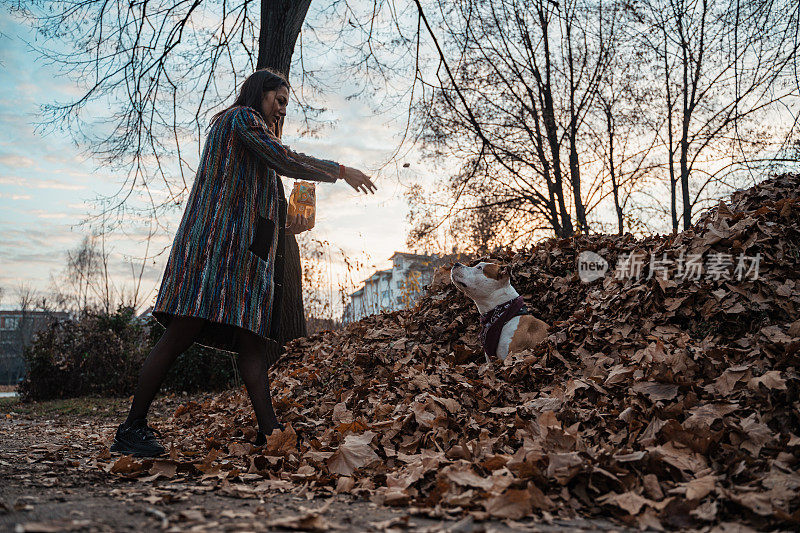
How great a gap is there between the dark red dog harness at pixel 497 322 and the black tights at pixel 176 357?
1824mm

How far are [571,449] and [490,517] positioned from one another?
26.5 inches

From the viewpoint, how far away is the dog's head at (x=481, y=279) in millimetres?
4504

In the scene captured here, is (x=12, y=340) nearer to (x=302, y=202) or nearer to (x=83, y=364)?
(x=83, y=364)

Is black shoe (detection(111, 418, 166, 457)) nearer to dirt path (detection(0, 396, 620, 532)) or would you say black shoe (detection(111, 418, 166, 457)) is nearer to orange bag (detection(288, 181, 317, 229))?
dirt path (detection(0, 396, 620, 532))

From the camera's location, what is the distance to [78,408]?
7613mm

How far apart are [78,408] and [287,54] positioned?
5.75 meters

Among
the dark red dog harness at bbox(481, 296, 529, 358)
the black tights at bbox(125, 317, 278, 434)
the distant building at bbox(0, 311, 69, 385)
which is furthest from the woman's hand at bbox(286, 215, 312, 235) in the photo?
the distant building at bbox(0, 311, 69, 385)

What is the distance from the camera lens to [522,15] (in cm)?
1302

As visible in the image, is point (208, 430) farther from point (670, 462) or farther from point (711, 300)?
point (711, 300)

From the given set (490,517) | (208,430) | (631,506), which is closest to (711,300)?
(631,506)

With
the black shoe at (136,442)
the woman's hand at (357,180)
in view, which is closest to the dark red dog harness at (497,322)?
the woman's hand at (357,180)

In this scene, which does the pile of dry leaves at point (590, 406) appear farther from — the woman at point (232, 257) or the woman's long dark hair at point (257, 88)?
the woman's long dark hair at point (257, 88)

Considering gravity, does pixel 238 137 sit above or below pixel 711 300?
above

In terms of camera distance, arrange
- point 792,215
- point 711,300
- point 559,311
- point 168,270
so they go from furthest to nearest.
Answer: point 559,311, point 792,215, point 711,300, point 168,270
